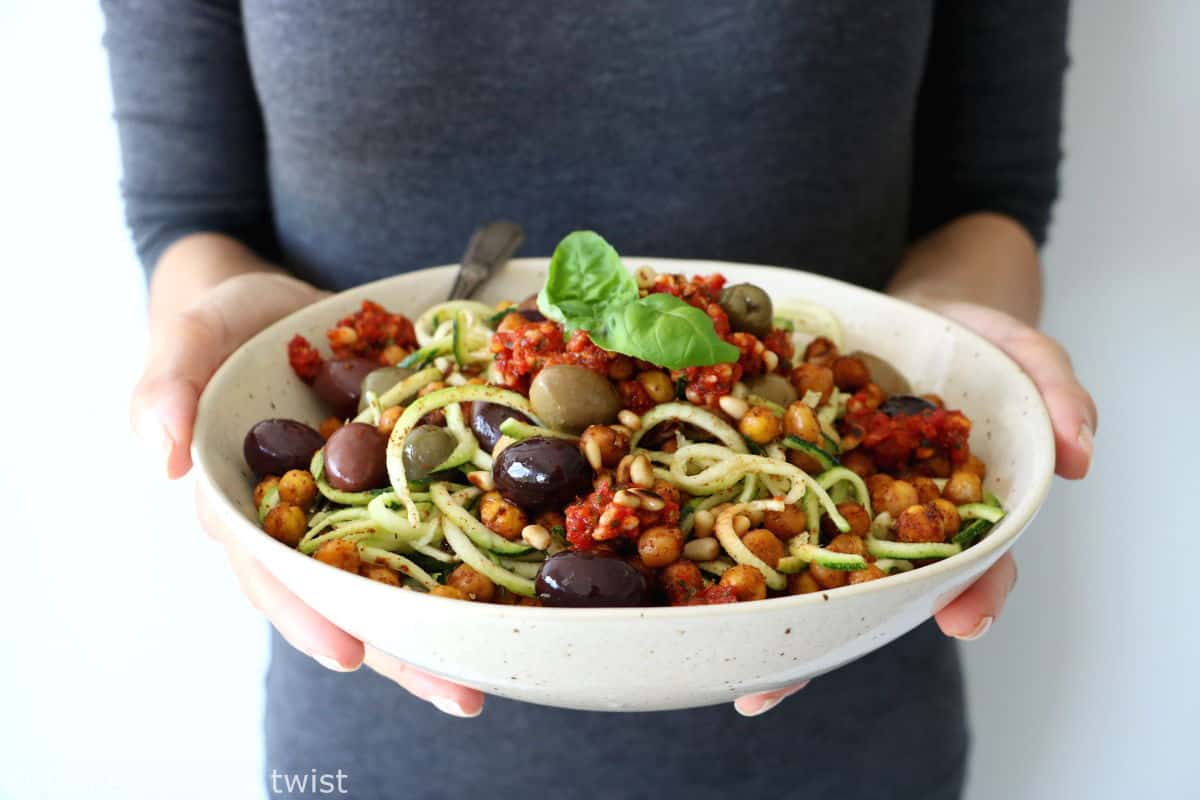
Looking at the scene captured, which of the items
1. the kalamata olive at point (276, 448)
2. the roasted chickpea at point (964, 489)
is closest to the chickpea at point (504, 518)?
the kalamata olive at point (276, 448)

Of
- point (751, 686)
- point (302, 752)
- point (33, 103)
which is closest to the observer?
point (751, 686)

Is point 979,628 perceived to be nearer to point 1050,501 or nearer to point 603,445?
point 603,445

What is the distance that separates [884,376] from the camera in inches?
71.9

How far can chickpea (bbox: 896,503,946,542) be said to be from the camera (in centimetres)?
145

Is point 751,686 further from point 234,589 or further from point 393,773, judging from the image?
point 234,589

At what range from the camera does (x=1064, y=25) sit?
2.39 metres

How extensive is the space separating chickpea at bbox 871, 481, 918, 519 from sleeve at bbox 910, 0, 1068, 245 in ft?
4.37

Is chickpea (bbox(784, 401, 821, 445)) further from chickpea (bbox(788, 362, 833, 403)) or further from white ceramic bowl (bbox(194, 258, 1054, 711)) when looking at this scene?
white ceramic bowl (bbox(194, 258, 1054, 711))

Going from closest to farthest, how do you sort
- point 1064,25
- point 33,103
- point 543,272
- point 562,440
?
point 562,440
point 543,272
point 1064,25
point 33,103

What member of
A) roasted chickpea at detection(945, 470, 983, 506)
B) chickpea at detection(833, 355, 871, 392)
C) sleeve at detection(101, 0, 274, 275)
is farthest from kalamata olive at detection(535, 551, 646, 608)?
sleeve at detection(101, 0, 274, 275)

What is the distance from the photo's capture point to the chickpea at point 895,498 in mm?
1544

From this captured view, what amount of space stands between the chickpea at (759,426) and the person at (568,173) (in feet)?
1.99

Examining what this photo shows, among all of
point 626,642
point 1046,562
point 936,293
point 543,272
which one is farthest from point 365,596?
point 1046,562

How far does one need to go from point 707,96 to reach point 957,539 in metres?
1.13
